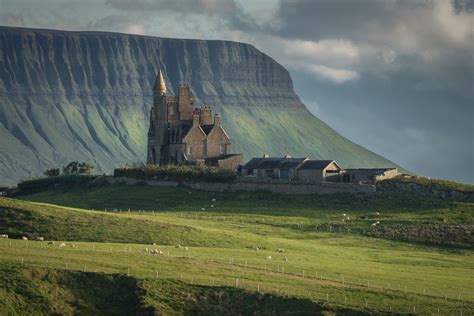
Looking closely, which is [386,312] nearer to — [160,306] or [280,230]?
[160,306]

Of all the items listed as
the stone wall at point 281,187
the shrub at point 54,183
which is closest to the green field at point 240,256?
the stone wall at point 281,187

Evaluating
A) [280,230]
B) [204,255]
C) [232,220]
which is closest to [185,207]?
[232,220]

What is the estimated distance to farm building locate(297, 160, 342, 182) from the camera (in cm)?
12888

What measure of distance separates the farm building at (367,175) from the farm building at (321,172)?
102 cm

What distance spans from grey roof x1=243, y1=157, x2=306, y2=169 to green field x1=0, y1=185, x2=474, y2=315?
27.8 feet

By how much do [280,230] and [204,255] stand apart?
21344 mm

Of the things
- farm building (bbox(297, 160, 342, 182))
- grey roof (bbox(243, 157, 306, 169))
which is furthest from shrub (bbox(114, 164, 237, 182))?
farm building (bbox(297, 160, 342, 182))

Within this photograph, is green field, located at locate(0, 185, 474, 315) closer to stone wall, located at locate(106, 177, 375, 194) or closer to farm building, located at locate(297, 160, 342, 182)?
stone wall, located at locate(106, 177, 375, 194)

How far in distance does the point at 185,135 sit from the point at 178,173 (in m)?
11.6

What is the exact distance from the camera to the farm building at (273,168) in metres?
132

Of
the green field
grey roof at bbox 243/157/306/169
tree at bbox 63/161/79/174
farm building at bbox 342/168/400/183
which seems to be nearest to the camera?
the green field

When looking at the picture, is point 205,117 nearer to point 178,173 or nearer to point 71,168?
point 178,173

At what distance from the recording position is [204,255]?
84750 mm

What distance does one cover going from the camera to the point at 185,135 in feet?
477
